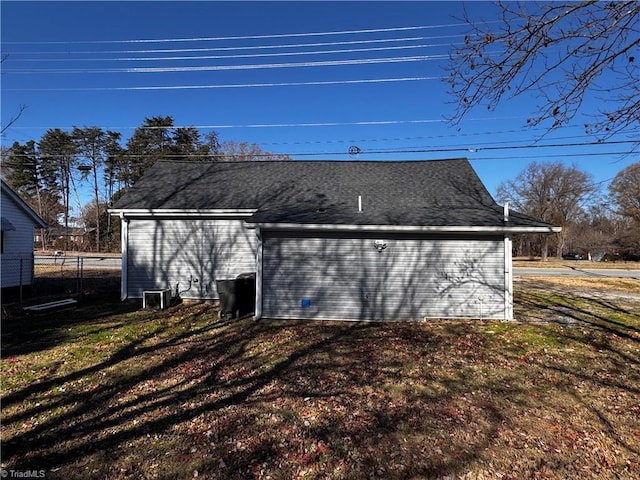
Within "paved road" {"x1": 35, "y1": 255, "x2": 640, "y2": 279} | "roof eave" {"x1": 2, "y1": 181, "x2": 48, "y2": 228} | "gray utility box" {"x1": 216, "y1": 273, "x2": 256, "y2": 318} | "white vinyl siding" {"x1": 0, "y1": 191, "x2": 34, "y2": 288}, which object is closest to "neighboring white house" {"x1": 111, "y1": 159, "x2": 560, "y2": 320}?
"gray utility box" {"x1": 216, "y1": 273, "x2": 256, "y2": 318}

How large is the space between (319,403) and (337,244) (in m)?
5.24

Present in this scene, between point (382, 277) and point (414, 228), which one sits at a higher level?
point (414, 228)

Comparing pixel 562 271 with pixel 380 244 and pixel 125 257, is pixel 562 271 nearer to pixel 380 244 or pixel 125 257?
pixel 380 244

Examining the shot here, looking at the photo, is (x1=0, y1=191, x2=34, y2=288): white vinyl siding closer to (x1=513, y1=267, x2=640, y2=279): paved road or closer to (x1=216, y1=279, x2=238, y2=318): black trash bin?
(x1=216, y1=279, x2=238, y2=318): black trash bin

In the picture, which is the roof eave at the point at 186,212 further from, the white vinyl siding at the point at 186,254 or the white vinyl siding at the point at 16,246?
the white vinyl siding at the point at 16,246

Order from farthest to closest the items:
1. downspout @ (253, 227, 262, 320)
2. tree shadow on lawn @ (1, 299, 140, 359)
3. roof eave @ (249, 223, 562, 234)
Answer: downspout @ (253, 227, 262, 320)
roof eave @ (249, 223, 562, 234)
tree shadow on lawn @ (1, 299, 140, 359)

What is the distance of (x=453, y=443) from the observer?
151 inches

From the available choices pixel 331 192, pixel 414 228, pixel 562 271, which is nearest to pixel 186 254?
pixel 331 192

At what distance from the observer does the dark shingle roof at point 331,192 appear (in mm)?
9828

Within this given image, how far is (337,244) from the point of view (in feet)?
31.4

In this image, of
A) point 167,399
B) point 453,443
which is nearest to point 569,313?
point 453,443

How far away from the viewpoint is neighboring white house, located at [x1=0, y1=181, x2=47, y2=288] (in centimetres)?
1355

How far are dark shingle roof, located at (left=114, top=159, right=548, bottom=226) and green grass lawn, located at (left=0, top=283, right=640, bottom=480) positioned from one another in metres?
3.00

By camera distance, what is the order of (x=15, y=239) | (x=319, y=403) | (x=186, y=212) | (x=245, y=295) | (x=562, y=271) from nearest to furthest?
1. (x=319, y=403)
2. (x=245, y=295)
3. (x=186, y=212)
4. (x=15, y=239)
5. (x=562, y=271)
